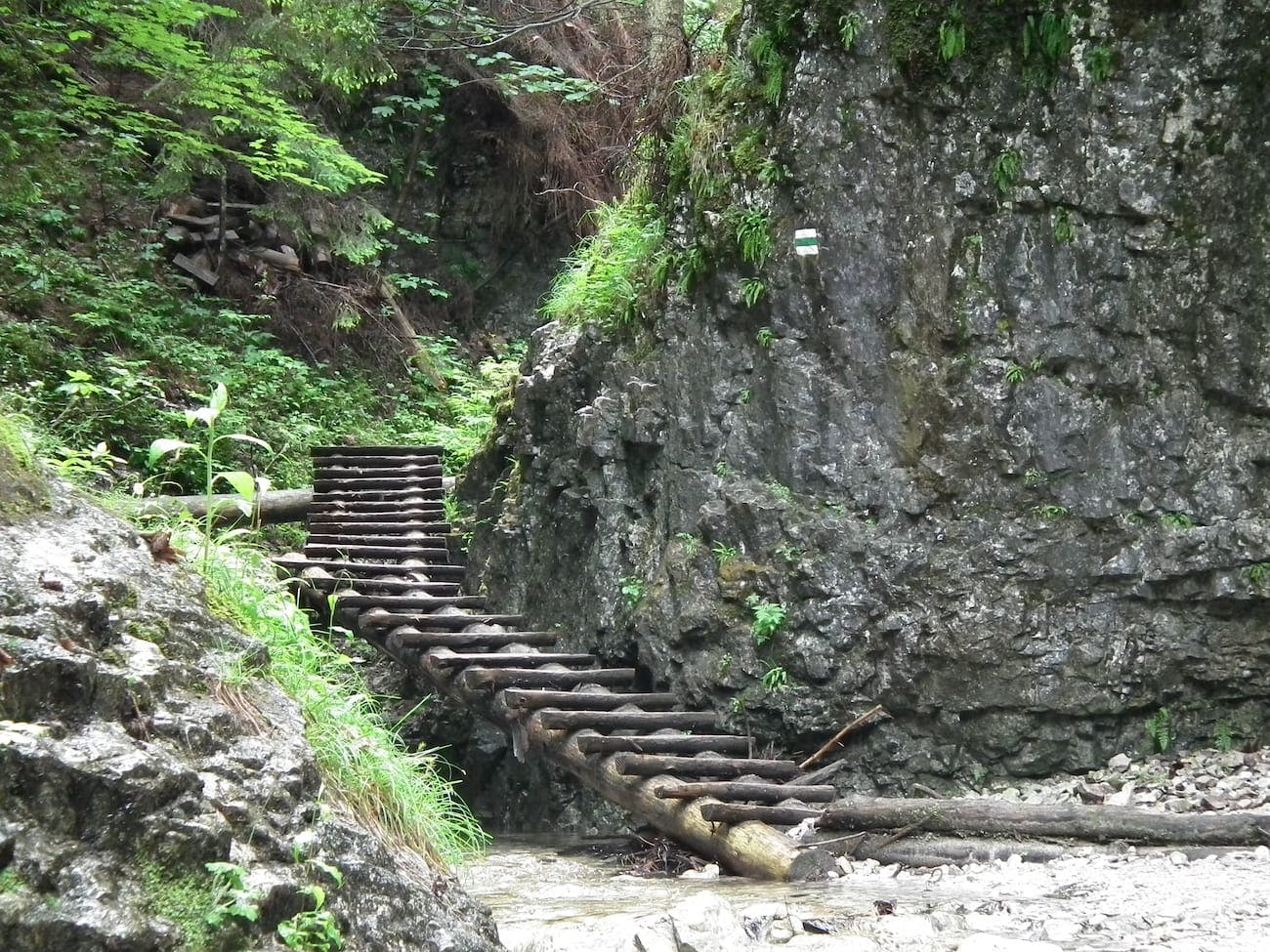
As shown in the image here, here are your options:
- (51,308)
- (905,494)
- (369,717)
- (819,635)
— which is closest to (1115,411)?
(905,494)

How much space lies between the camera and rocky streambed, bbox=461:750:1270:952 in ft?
12.7

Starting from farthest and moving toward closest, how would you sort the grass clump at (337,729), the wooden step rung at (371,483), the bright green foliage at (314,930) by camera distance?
1. the wooden step rung at (371,483)
2. the grass clump at (337,729)
3. the bright green foliage at (314,930)

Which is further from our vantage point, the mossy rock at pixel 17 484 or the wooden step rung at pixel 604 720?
the wooden step rung at pixel 604 720

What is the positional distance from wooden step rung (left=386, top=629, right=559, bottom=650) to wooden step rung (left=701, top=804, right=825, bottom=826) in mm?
2515

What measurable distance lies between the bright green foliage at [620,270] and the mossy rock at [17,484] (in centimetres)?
553

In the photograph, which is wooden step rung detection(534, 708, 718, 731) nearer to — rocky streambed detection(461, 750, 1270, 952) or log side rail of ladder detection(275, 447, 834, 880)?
log side rail of ladder detection(275, 447, 834, 880)

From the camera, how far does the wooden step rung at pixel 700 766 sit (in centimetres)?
659

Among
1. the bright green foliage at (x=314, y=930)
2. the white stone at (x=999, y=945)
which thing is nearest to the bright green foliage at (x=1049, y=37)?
the white stone at (x=999, y=945)

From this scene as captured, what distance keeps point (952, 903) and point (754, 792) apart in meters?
1.82

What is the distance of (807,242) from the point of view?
7.26 meters

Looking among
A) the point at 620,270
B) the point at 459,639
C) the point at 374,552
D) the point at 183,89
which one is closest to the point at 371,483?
the point at 374,552

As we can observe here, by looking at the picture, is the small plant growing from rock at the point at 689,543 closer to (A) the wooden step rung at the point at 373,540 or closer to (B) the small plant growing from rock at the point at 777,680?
(B) the small plant growing from rock at the point at 777,680

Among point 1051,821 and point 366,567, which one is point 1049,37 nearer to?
point 1051,821

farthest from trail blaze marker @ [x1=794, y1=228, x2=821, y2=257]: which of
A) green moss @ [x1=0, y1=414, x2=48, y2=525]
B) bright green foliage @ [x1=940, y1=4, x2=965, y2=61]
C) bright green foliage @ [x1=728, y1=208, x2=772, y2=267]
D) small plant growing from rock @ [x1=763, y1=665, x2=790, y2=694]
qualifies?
green moss @ [x1=0, y1=414, x2=48, y2=525]
